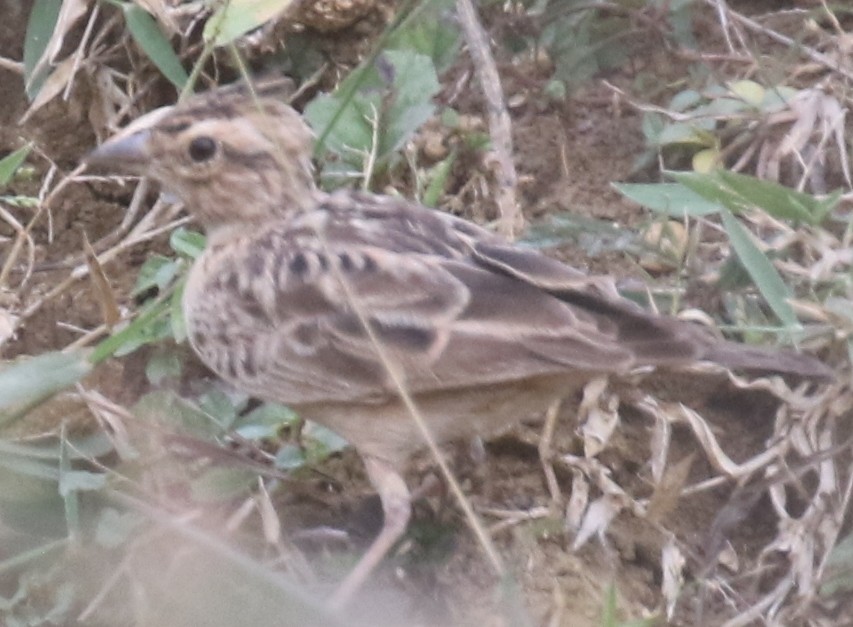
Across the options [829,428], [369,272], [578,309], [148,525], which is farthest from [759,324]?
[148,525]

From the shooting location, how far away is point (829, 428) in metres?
3.28

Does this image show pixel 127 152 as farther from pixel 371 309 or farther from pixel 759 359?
pixel 759 359

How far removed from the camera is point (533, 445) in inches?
138

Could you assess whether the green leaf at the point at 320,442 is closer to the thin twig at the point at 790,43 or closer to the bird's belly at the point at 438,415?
the bird's belly at the point at 438,415

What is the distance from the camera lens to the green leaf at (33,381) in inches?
110

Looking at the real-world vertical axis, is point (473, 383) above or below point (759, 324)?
above

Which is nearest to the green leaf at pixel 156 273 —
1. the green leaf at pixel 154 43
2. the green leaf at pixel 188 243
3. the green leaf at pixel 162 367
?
the green leaf at pixel 188 243

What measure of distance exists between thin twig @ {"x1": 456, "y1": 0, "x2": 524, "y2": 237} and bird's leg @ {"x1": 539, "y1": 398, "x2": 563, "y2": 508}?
0.49 m

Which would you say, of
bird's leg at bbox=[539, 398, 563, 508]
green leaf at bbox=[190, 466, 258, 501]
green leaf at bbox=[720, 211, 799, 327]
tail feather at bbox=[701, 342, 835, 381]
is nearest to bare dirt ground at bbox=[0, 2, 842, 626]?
bird's leg at bbox=[539, 398, 563, 508]

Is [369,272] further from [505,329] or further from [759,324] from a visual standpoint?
[759,324]

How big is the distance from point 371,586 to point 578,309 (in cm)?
68

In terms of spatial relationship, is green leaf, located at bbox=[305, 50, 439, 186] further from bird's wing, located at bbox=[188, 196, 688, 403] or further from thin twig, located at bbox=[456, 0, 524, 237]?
bird's wing, located at bbox=[188, 196, 688, 403]

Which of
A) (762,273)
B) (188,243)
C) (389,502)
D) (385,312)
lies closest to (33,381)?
(385,312)

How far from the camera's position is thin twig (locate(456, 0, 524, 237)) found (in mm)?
3717
